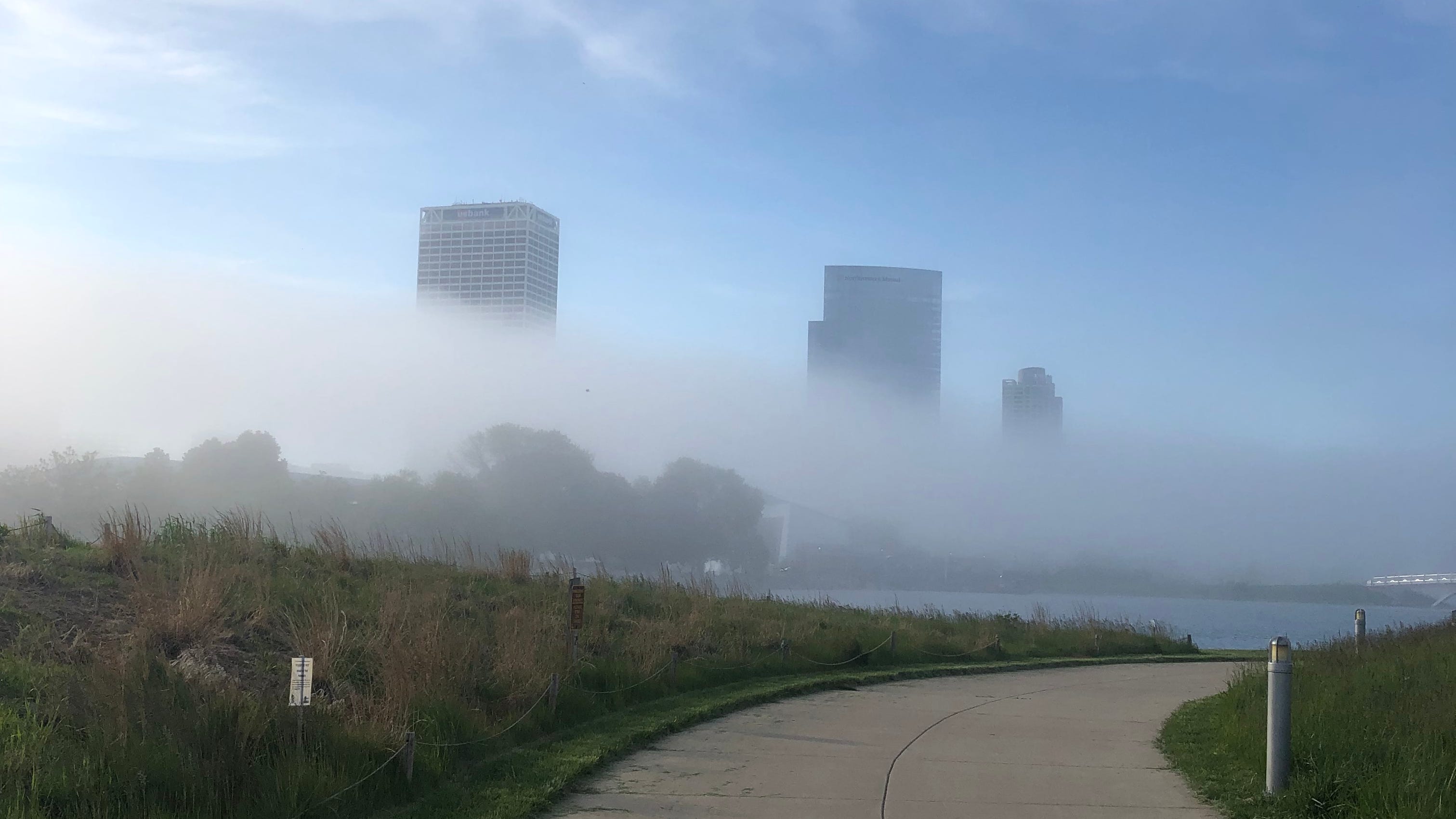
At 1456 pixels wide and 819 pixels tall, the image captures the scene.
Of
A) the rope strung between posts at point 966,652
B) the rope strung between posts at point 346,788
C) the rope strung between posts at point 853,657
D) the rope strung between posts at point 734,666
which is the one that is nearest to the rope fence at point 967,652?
the rope strung between posts at point 966,652

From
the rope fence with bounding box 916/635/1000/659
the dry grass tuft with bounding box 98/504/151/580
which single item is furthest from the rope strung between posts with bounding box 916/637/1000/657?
the dry grass tuft with bounding box 98/504/151/580

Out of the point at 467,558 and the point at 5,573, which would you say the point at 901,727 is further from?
the point at 467,558

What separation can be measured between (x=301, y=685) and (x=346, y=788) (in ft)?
2.79

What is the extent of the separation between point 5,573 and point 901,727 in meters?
10.7

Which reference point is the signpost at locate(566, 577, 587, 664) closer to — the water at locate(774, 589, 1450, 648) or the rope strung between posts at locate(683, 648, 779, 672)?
the rope strung between posts at locate(683, 648, 779, 672)

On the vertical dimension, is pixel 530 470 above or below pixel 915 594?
above

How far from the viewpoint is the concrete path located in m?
8.30

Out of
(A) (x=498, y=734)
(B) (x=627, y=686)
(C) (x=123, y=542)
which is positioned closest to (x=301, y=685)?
(A) (x=498, y=734)

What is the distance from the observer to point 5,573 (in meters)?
13.0

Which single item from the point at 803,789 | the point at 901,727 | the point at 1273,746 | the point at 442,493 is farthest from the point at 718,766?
the point at 442,493

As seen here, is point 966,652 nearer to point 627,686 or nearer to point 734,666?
point 734,666

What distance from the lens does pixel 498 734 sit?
10078 mm

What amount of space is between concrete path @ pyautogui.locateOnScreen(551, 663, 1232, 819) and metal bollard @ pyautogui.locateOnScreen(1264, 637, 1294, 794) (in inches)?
21.3

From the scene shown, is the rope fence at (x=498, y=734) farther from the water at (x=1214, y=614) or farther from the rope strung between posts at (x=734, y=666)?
the water at (x=1214, y=614)
